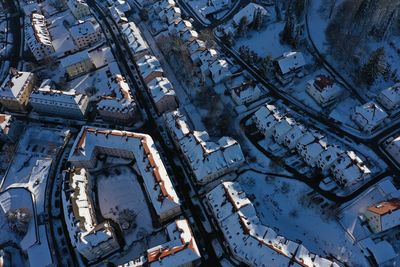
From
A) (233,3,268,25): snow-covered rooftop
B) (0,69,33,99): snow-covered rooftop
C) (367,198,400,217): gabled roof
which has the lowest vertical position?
(367,198,400,217): gabled roof

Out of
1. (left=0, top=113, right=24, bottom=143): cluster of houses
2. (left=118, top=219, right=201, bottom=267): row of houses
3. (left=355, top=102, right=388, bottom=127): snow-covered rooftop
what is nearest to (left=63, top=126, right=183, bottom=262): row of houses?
(left=118, top=219, right=201, bottom=267): row of houses

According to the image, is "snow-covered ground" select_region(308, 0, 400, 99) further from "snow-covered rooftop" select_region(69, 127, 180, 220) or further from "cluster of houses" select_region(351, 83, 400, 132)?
"snow-covered rooftop" select_region(69, 127, 180, 220)

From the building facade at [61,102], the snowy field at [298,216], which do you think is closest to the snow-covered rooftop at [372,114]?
the snowy field at [298,216]

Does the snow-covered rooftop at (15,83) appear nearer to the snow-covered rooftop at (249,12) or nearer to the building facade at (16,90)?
the building facade at (16,90)

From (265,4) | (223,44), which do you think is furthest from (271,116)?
(265,4)

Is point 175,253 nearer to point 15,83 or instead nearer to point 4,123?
point 4,123

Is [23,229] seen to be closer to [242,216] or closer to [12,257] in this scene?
[12,257]
